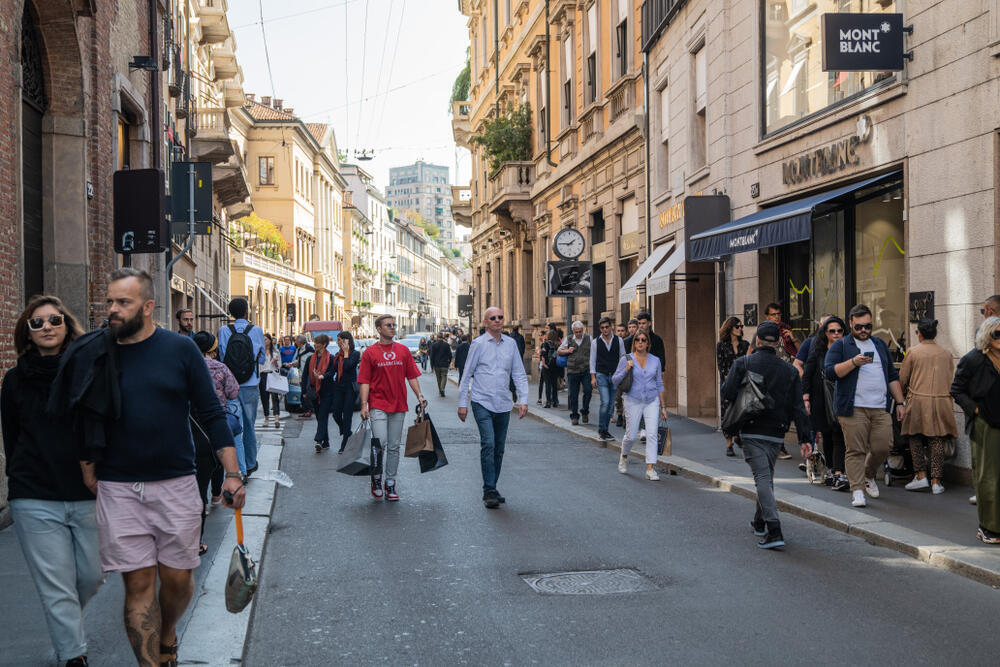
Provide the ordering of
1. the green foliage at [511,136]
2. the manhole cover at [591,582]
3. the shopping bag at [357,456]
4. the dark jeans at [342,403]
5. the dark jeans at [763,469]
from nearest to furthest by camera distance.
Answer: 1. the manhole cover at [591,582]
2. the dark jeans at [763,469]
3. the shopping bag at [357,456]
4. the dark jeans at [342,403]
5. the green foliage at [511,136]

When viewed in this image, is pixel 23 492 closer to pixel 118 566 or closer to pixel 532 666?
pixel 118 566

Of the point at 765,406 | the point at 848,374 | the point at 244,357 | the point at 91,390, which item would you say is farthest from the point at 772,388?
the point at 244,357

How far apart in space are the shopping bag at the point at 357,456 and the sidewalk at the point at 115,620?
2.36 meters

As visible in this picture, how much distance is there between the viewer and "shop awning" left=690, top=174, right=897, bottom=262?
11805mm

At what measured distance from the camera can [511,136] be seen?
35312 millimetres

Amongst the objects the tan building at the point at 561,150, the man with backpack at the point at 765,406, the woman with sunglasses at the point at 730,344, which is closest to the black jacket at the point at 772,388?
the man with backpack at the point at 765,406

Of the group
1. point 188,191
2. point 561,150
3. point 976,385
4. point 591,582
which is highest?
point 561,150

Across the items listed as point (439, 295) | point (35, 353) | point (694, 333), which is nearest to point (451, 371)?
point (694, 333)

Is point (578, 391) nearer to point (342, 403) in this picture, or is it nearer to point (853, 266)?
point (342, 403)

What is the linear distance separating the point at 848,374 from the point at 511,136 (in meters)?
27.0

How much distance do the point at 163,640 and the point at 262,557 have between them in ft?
9.96

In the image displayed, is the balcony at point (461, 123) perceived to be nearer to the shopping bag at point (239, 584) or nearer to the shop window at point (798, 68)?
the shop window at point (798, 68)

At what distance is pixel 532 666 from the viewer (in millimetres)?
4941

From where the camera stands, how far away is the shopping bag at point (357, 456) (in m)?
10.3
